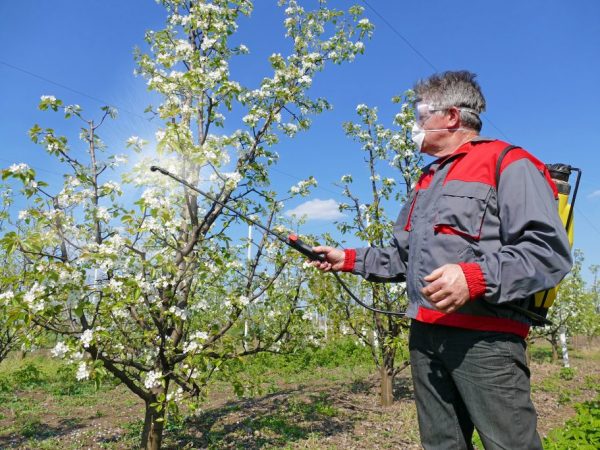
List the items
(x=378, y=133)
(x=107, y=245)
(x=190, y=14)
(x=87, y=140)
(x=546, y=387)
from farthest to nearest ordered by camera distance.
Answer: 1. (x=546, y=387)
2. (x=378, y=133)
3. (x=190, y=14)
4. (x=87, y=140)
5. (x=107, y=245)

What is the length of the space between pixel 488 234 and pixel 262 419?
273 inches

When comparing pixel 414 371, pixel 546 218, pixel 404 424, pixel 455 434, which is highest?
pixel 546 218

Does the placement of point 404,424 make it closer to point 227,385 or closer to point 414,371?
point 414,371

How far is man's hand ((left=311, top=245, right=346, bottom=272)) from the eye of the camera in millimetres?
2600

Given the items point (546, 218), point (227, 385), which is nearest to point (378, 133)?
point (546, 218)

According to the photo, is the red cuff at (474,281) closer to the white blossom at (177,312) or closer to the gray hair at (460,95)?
the gray hair at (460,95)

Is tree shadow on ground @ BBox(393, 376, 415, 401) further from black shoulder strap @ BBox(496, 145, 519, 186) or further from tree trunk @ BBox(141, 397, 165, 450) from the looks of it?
black shoulder strap @ BBox(496, 145, 519, 186)

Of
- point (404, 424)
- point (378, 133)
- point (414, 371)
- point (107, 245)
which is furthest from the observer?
point (378, 133)

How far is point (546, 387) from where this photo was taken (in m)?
12.1

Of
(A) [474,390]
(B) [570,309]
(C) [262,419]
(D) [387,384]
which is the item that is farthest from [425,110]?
(B) [570,309]

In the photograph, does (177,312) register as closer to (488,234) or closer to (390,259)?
(390,259)

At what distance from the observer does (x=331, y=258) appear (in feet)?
8.65

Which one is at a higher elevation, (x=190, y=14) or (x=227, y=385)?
(x=190, y=14)

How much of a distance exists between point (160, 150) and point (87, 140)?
1.55 meters
